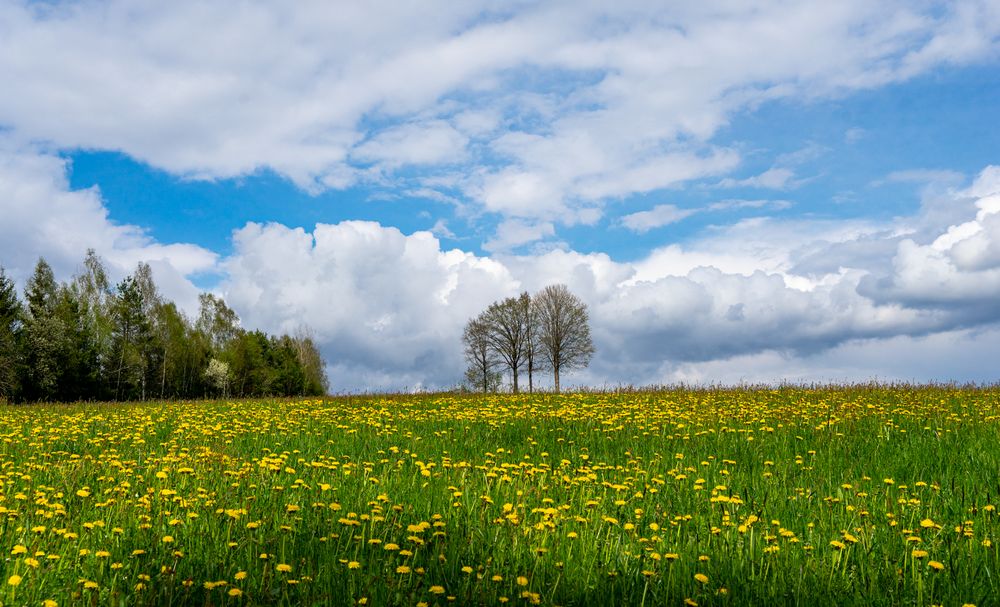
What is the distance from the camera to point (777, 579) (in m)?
4.04

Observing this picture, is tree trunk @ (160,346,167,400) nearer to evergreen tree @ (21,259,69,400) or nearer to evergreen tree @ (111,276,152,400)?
evergreen tree @ (111,276,152,400)

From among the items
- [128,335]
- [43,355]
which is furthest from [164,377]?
[43,355]

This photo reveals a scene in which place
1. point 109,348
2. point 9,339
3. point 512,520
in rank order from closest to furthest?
point 512,520 → point 9,339 → point 109,348

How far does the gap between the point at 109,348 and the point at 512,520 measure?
49695mm

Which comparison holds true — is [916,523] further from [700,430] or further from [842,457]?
[700,430]

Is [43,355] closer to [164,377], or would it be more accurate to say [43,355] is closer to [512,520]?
[164,377]

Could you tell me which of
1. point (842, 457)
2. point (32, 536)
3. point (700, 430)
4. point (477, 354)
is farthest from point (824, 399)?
point (477, 354)

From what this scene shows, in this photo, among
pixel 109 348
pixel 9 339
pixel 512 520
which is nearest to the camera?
pixel 512 520

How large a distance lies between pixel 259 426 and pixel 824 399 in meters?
13.5

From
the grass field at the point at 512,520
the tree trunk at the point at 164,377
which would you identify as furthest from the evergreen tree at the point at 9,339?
the grass field at the point at 512,520

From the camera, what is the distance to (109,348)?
45.6 m

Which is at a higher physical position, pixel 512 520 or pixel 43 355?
pixel 43 355

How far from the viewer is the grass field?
382 cm

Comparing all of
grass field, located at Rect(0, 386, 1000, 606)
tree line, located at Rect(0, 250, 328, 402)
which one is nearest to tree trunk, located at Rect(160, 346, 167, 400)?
tree line, located at Rect(0, 250, 328, 402)
